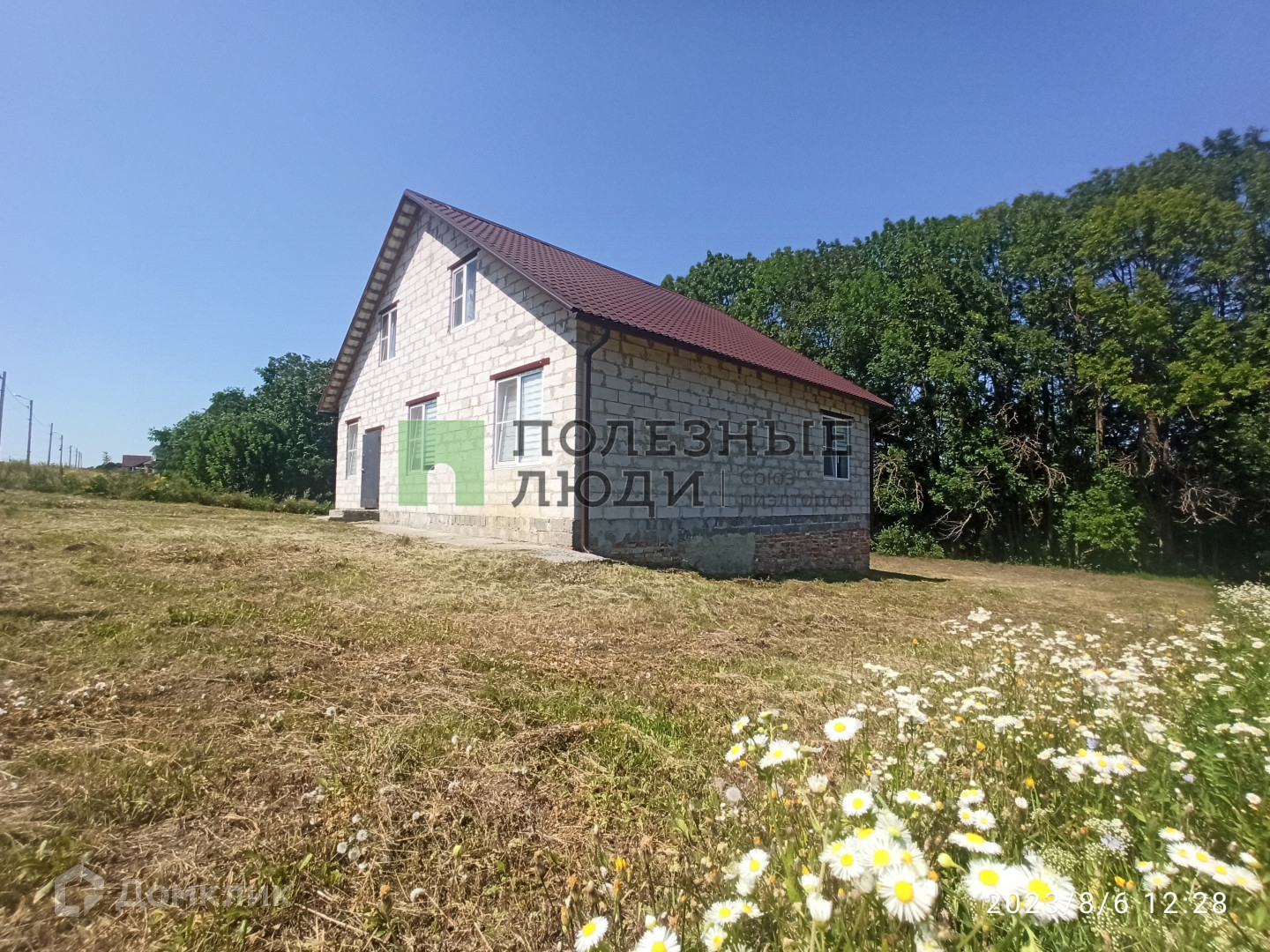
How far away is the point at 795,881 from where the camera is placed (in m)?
1.36

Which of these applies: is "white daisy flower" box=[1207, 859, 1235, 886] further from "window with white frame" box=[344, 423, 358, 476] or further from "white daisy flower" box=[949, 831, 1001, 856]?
"window with white frame" box=[344, 423, 358, 476]

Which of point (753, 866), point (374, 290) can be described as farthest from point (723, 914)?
point (374, 290)

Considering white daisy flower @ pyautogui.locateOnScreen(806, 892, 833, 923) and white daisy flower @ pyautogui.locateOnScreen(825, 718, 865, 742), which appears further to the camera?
white daisy flower @ pyautogui.locateOnScreen(825, 718, 865, 742)

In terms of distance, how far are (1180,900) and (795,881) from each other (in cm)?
80

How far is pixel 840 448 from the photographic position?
1446 cm

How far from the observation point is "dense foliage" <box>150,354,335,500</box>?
2673 centimetres

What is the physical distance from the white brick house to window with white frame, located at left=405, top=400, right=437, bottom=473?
0.21 feet

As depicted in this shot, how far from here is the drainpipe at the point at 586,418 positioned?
28.5ft

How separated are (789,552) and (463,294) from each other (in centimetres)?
892

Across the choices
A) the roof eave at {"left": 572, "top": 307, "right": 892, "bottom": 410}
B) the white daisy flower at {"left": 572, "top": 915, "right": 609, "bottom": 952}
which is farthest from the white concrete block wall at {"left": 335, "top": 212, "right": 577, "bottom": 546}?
the white daisy flower at {"left": 572, "top": 915, "right": 609, "bottom": 952}

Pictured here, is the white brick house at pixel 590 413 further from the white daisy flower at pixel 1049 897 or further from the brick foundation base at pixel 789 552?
the white daisy flower at pixel 1049 897

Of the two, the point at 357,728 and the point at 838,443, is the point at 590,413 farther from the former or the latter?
the point at 838,443

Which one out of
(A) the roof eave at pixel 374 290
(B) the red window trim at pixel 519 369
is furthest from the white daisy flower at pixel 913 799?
(A) the roof eave at pixel 374 290

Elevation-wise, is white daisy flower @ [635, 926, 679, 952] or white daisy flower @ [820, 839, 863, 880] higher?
white daisy flower @ [820, 839, 863, 880]
